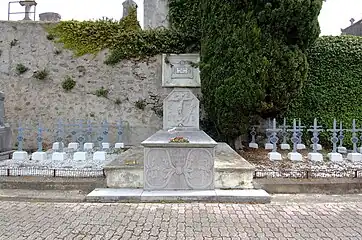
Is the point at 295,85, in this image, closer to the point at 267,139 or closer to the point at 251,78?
the point at 251,78

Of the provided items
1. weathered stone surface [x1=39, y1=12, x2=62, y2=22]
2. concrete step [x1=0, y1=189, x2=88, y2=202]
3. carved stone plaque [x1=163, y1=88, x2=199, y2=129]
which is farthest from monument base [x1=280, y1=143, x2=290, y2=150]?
weathered stone surface [x1=39, y1=12, x2=62, y2=22]

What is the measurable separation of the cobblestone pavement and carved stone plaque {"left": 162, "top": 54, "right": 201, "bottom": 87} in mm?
5974

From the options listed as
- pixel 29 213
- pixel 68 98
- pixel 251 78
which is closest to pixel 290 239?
pixel 29 213

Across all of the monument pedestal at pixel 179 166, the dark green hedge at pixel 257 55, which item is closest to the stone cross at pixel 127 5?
the dark green hedge at pixel 257 55

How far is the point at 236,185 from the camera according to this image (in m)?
4.87

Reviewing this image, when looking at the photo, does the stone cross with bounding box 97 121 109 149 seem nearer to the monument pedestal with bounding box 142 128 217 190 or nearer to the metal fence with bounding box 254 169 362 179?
the monument pedestal with bounding box 142 128 217 190

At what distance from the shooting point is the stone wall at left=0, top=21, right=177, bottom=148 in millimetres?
9898

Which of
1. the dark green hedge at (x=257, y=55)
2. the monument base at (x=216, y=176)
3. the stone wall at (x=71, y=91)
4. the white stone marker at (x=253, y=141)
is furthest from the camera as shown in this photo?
the stone wall at (x=71, y=91)

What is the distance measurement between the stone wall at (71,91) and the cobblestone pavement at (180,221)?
570 cm

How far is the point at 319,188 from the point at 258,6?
4.30 m

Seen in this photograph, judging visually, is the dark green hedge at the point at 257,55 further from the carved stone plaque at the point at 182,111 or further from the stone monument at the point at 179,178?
the stone monument at the point at 179,178

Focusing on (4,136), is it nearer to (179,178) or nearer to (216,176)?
(179,178)

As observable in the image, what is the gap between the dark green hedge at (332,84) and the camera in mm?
9117

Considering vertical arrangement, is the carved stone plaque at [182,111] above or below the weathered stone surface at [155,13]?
below
